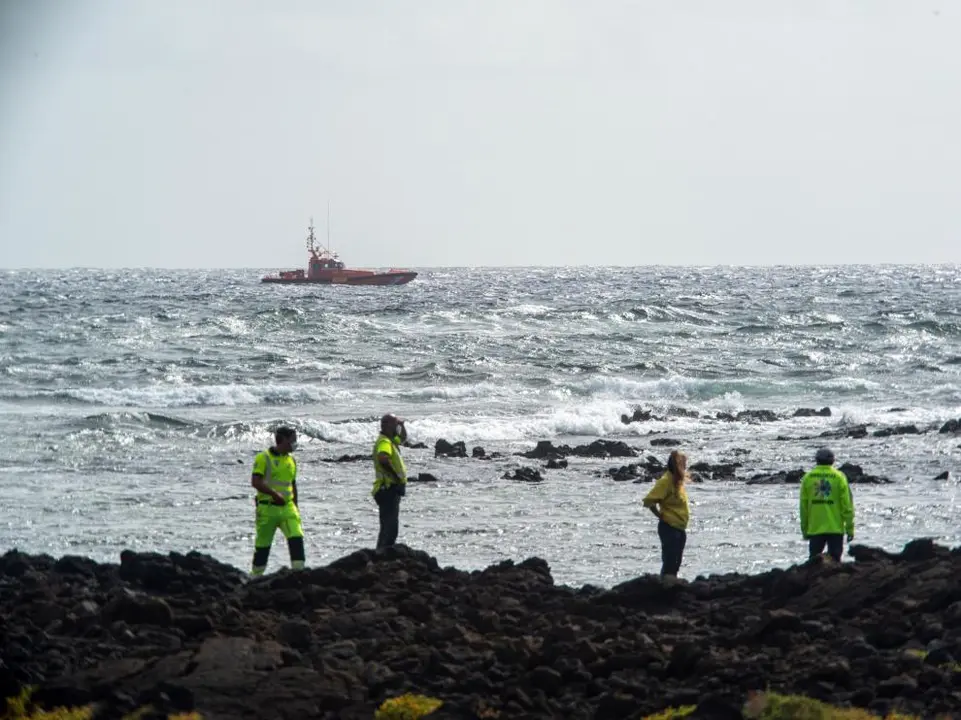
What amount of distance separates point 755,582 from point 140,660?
18.3ft

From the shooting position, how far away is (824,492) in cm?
1301

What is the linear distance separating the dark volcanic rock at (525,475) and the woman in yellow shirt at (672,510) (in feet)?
29.3

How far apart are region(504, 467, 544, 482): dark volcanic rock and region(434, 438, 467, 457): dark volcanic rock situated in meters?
2.85

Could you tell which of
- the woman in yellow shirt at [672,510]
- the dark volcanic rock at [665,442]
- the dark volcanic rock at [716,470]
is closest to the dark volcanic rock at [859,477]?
the dark volcanic rock at [716,470]

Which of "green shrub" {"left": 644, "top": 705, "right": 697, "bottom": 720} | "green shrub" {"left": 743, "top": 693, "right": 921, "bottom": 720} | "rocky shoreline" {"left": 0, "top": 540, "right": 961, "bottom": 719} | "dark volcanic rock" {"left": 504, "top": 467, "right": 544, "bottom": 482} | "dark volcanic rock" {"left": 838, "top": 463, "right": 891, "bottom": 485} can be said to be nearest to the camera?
"green shrub" {"left": 743, "top": 693, "right": 921, "bottom": 720}

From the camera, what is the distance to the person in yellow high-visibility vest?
12961 millimetres

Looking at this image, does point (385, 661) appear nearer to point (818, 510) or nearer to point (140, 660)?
point (140, 660)

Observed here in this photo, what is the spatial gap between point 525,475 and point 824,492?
31.2 ft

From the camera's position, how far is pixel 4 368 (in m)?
41.4

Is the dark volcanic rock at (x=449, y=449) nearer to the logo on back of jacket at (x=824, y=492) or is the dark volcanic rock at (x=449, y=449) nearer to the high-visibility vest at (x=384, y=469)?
the high-visibility vest at (x=384, y=469)

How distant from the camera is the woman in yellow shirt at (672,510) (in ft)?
42.5

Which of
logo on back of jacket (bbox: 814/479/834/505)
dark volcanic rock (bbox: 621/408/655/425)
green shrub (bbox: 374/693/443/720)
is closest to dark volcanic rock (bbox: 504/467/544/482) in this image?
logo on back of jacket (bbox: 814/479/834/505)

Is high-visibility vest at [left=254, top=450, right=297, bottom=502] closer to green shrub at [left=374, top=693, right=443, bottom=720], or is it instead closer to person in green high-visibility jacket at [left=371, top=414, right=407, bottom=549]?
person in green high-visibility jacket at [left=371, top=414, right=407, bottom=549]

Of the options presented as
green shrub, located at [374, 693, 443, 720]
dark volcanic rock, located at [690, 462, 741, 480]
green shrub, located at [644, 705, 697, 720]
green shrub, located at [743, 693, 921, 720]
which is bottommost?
dark volcanic rock, located at [690, 462, 741, 480]
